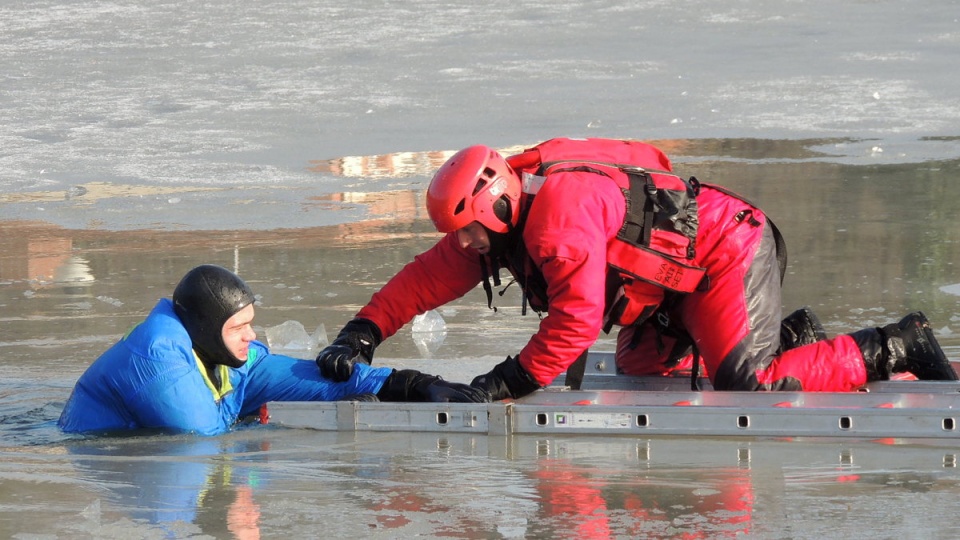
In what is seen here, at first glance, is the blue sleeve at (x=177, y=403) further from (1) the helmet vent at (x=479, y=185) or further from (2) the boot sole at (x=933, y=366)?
(2) the boot sole at (x=933, y=366)

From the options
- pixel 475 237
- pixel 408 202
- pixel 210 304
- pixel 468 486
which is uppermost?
pixel 408 202

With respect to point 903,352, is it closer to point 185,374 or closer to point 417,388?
point 417,388

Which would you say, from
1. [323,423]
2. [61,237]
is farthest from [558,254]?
[61,237]

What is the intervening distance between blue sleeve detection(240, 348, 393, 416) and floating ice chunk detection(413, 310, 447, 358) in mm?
1190

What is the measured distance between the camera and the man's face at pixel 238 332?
5191 millimetres

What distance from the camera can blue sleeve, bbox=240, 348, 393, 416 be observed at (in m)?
5.58

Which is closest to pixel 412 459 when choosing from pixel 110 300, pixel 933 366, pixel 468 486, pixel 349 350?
pixel 468 486

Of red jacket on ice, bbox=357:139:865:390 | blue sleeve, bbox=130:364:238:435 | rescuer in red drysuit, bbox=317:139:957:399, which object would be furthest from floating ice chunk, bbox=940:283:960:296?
blue sleeve, bbox=130:364:238:435

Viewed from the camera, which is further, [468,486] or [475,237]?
[475,237]

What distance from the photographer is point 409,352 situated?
22.1 feet

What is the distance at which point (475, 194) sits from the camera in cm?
501

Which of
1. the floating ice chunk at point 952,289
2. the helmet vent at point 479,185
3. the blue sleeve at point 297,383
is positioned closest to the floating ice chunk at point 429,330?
the blue sleeve at point 297,383

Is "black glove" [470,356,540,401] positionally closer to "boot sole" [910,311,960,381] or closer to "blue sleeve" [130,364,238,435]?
"blue sleeve" [130,364,238,435]

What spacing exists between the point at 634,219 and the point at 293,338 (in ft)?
7.30
